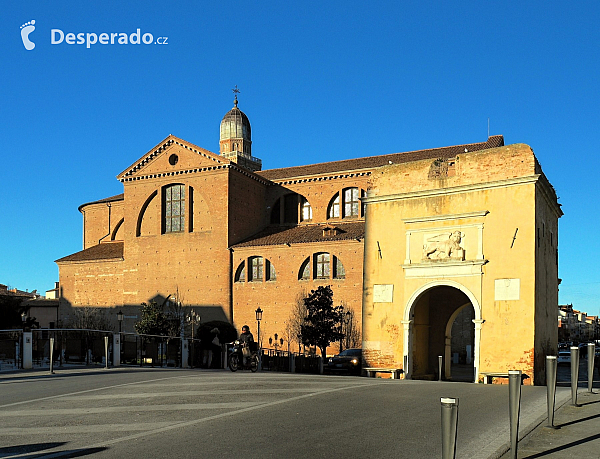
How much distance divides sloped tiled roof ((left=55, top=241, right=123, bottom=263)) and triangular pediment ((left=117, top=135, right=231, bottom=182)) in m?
6.06

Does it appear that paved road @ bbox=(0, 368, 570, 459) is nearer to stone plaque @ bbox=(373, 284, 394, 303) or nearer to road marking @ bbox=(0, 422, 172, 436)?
road marking @ bbox=(0, 422, 172, 436)

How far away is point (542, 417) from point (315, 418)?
3756 millimetres

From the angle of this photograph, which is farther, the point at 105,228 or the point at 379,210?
the point at 105,228

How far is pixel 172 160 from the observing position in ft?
156

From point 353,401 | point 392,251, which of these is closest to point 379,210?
point 392,251

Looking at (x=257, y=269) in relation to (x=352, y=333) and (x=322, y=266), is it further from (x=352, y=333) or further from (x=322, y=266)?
(x=352, y=333)

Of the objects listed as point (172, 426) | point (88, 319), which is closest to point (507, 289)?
point (172, 426)

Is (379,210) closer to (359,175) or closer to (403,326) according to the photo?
(403,326)

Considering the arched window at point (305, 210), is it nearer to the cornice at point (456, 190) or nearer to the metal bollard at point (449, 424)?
the cornice at point (456, 190)

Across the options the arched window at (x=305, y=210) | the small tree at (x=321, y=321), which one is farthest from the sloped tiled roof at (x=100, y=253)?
the small tree at (x=321, y=321)

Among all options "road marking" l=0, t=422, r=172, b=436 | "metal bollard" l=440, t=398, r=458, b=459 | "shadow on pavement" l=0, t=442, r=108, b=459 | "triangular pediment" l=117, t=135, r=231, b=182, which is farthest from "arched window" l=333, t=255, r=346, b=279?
"metal bollard" l=440, t=398, r=458, b=459

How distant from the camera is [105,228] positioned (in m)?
56.9

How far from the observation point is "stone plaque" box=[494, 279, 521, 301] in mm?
21859

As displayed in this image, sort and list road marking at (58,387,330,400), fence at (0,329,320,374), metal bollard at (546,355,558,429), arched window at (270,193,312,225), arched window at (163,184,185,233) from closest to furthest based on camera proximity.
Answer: metal bollard at (546,355,558,429) < road marking at (58,387,330,400) < fence at (0,329,320,374) < arched window at (163,184,185,233) < arched window at (270,193,312,225)
